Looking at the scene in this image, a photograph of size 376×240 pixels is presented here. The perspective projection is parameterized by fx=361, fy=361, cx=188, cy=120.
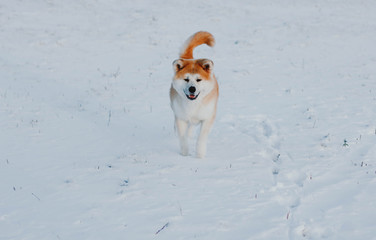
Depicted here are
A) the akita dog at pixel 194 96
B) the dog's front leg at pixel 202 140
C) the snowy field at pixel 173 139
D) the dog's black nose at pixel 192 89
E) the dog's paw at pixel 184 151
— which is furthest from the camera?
the dog's paw at pixel 184 151

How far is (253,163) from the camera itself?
16.5 ft

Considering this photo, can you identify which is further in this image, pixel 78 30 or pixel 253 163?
pixel 78 30

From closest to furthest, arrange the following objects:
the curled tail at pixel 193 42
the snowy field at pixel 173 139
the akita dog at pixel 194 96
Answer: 1. the snowy field at pixel 173 139
2. the akita dog at pixel 194 96
3. the curled tail at pixel 193 42

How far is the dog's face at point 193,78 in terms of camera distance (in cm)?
488

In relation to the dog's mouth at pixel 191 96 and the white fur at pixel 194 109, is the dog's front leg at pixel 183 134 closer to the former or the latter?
the white fur at pixel 194 109

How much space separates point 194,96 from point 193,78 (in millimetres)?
259

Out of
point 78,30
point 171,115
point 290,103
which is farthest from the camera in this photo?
point 78,30

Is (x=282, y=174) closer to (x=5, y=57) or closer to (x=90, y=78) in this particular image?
(x=90, y=78)

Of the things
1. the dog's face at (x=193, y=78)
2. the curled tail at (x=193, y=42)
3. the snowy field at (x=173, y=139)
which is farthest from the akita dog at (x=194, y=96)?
the curled tail at (x=193, y=42)

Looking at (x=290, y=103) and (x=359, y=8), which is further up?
(x=359, y=8)

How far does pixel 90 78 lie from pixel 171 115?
3301 mm

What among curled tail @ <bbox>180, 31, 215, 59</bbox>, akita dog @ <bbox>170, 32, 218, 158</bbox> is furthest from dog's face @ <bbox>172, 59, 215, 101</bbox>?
curled tail @ <bbox>180, 31, 215, 59</bbox>

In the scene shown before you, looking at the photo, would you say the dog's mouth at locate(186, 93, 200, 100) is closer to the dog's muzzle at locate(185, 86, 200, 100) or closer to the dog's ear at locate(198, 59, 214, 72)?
the dog's muzzle at locate(185, 86, 200, 100)

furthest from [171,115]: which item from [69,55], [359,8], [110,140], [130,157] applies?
[359,8]
